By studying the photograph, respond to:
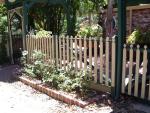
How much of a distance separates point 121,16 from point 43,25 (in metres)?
8.66

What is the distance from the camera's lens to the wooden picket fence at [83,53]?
21.3ft

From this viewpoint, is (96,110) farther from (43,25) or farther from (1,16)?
(1,16)

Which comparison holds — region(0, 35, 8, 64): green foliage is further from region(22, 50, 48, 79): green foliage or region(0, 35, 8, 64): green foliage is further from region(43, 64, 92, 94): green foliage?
region(43, 64, 92, 94): green foliage

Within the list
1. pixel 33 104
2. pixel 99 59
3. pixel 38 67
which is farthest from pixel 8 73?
pixel 99 59

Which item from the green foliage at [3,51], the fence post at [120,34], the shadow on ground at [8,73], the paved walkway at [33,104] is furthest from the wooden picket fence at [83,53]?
the green foliage at [3,51]

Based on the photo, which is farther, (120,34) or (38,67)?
(38,67)

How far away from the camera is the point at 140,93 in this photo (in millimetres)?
6277

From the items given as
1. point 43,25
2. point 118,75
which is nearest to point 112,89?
point 118,75

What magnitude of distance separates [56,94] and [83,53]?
1369 millimetres

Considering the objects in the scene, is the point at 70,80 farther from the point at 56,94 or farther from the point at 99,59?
the point at 99,59

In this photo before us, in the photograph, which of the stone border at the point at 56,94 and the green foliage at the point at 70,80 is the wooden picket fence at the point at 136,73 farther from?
the green foliage at the point at 70,80

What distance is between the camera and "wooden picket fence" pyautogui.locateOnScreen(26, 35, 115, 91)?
649cm

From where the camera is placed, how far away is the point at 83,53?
759 centimetres

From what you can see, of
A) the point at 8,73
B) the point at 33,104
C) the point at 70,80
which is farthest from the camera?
the point at 8,73
